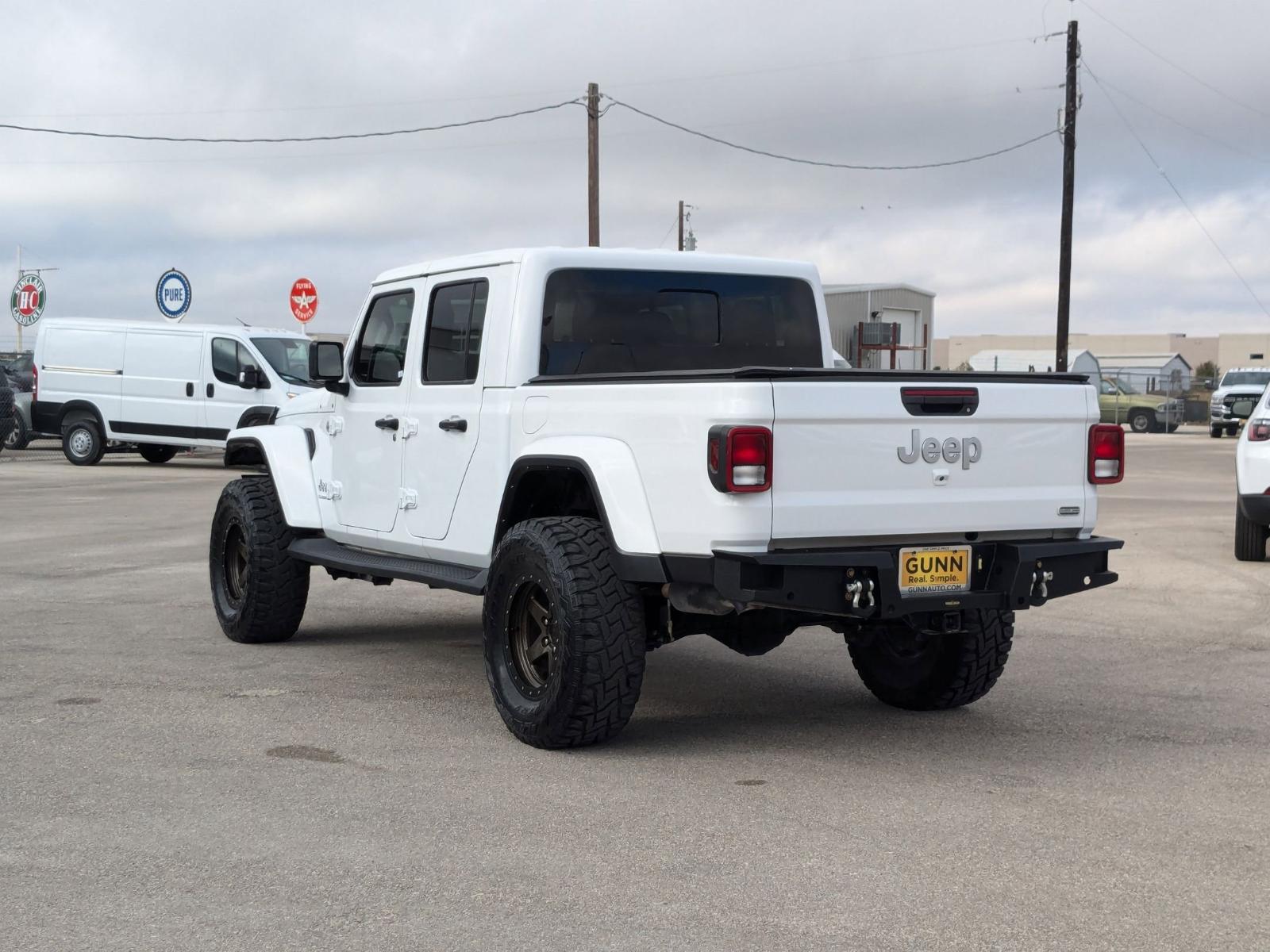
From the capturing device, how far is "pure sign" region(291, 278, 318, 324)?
25359 mm

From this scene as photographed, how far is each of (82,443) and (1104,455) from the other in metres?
21.5

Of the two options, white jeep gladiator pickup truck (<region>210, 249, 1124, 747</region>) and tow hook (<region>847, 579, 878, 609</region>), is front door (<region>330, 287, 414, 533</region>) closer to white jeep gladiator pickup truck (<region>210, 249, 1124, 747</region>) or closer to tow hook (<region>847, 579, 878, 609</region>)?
white jeep gladiator pickup truck (<region>210, 249, 1124, 747</region>)

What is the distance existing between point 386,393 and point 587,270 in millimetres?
1332

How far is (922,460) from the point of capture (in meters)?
5.70

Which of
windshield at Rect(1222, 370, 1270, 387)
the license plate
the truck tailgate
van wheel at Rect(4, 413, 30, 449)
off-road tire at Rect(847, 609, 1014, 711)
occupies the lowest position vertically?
off-road tire at Rect(847, 609, 1014, 711)

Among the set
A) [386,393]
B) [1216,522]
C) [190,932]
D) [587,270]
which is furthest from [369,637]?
[1216,522]

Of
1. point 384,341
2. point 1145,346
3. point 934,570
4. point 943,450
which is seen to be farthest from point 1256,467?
point 1145,346

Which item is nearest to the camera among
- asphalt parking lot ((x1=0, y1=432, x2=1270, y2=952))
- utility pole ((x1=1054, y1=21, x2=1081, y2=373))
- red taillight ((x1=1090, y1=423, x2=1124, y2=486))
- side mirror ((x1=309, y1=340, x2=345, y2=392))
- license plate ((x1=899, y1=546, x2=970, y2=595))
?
asphalt parking lot ((x1=0, y1=432, x2=1270, y2=952))

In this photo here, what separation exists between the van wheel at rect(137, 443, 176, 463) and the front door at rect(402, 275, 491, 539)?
19668 millimetres

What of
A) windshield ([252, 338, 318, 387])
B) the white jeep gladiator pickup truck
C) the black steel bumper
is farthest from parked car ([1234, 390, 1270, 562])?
windshield ([252, 338, 318, 387])

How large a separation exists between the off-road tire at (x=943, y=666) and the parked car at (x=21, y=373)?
24144 millimetres

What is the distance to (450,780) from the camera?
550 cm

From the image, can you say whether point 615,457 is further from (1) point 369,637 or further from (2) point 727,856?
(1) point 369,637

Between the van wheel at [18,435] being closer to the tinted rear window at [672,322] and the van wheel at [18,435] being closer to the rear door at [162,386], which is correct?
the rear door at [162,386]
